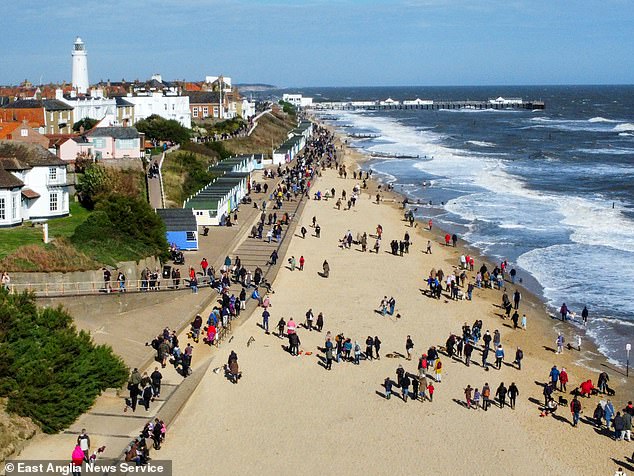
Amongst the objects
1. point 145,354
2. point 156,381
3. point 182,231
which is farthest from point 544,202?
point 156,381

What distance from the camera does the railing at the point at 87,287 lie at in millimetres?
22312

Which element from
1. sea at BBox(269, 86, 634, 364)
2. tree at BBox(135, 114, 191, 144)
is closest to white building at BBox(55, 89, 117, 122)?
tree at BBox(135, 114, 191, 144)

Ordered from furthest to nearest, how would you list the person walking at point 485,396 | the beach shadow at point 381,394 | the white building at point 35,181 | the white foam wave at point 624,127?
1. the white foam wave at point 624,127
2. the white building at point 35,181
3. the beach shadow at point 381,394
4. the person walking at point 485,396

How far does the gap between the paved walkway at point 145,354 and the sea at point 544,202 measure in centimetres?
1045

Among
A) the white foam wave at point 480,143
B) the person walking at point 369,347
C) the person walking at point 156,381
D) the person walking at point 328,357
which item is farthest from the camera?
the white foam wave at point 480,143

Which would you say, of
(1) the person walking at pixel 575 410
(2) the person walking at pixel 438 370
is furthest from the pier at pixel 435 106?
(1) the person walking at pixel 575 410

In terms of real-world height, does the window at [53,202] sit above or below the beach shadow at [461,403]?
above

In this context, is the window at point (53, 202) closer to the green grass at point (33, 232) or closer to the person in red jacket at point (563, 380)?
the green grass at point (33, 232)

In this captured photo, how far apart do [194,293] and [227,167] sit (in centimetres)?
2579

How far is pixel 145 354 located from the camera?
66.8 feet

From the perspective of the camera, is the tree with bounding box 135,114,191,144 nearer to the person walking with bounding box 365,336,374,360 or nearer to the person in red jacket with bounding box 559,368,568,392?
the person walking with bounding box 365,336,374,360

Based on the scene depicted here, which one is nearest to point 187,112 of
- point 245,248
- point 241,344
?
point 245,248

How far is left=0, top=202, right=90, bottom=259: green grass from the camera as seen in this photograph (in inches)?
982

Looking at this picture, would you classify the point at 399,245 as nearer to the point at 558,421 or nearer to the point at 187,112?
the point at 558,421
